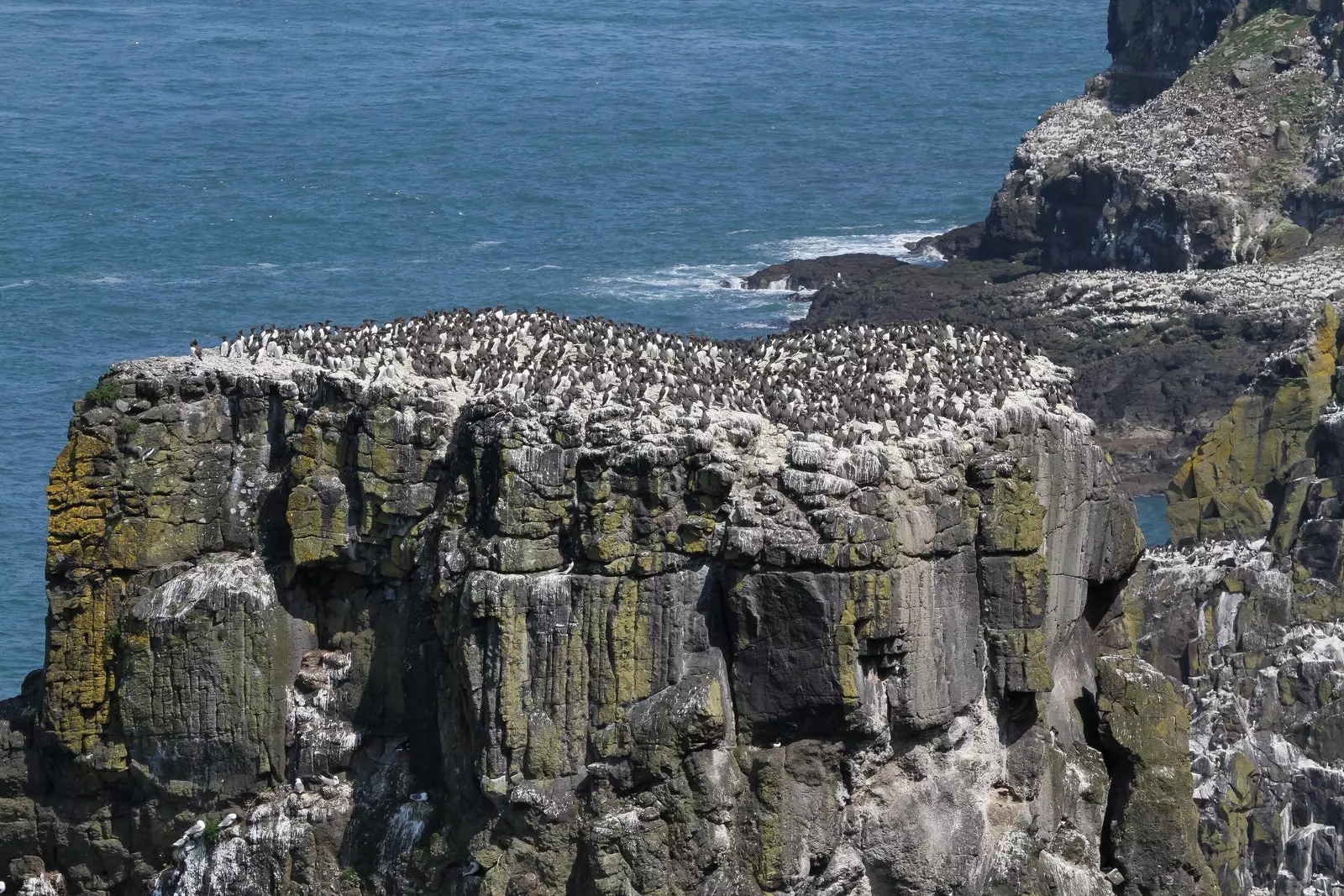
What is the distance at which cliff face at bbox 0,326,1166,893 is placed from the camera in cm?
6556

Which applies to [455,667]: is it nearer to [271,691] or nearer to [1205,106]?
[271,691]

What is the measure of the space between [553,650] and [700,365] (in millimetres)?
8283

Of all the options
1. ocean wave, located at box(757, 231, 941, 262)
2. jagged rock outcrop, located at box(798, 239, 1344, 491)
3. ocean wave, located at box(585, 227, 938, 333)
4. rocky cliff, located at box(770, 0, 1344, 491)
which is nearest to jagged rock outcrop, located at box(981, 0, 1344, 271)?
rocky cliff, located at box(770, 0, 1344, 491)

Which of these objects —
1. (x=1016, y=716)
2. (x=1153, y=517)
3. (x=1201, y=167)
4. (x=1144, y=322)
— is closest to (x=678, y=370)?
(x=1016, y=716)

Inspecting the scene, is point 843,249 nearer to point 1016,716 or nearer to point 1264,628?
point 1264,628

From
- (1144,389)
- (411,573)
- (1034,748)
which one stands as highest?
(411,573)

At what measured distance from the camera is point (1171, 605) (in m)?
105

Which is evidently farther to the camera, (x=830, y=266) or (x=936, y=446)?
(x=830, y=266)

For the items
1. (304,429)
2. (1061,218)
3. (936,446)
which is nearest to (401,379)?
(304,429)

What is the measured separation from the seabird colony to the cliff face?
2.90 ft

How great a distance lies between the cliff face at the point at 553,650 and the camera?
215 feet

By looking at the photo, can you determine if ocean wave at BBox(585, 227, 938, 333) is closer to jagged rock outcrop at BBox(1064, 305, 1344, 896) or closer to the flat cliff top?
jagged rock outcrop at BBox(1064, 305, 1344, 896)

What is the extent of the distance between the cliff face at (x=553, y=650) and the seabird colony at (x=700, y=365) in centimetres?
89

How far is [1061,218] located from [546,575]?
114 m
